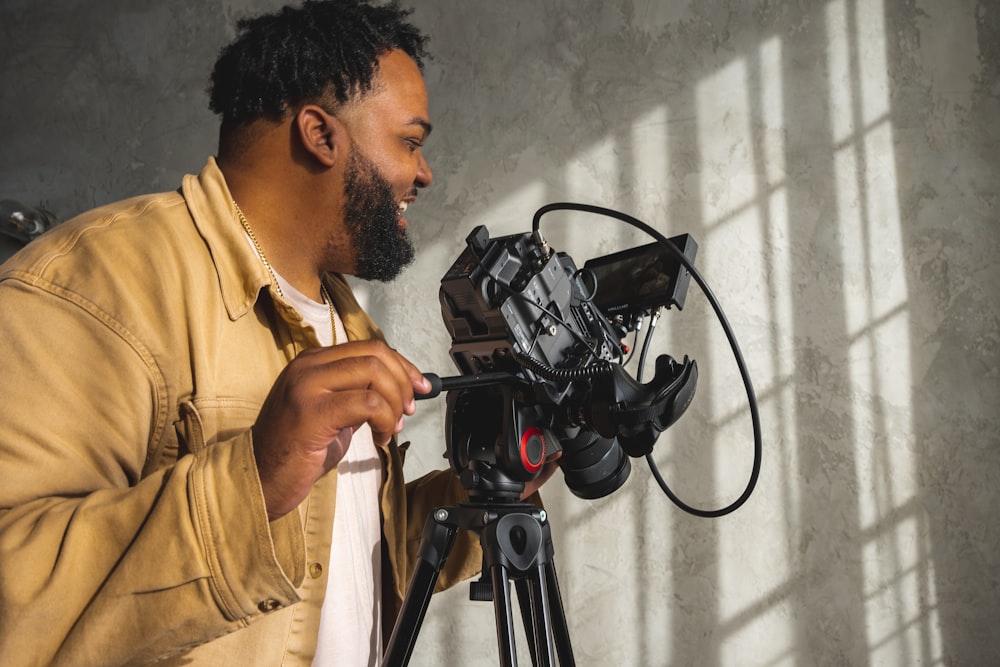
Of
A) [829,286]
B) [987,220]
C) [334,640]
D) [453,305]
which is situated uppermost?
[987,220]

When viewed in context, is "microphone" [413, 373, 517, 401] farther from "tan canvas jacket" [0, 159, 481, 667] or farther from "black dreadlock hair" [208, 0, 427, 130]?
"black dreadlock hair" [208, 0, 427, 130]

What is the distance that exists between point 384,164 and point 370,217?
9 cm

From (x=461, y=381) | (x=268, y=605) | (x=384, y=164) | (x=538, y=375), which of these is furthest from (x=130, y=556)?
(x=384, y=164)

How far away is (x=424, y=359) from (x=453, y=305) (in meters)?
1.33

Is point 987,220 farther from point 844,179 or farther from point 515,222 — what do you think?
point 515,222

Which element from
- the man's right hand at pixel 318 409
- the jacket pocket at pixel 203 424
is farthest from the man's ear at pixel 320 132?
the man's right hand at pixel 318 409

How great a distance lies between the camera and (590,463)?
1120 mm

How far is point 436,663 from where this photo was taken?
2.26 meters

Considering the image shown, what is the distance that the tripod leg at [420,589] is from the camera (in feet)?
3.34

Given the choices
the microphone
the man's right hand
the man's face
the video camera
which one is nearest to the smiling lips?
the man's face

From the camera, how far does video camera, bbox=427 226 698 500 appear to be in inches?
38.9

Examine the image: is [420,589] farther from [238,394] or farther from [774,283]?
[774,283]

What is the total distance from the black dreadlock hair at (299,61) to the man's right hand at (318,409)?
0.63 metres

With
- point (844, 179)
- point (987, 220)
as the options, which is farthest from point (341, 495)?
point (987, 220)
